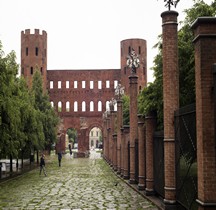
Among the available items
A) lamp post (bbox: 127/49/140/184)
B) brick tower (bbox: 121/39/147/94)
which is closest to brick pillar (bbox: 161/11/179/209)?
lamp post (bbox: 127/49/140/184)

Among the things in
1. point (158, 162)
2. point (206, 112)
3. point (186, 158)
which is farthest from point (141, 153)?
point (206, 112)

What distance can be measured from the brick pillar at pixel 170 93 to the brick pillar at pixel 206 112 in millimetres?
3422

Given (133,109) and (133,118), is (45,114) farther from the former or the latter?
(133,118)

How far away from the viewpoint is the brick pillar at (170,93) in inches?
424

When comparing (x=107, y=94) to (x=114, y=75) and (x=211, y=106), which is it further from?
(x=211, y=106)

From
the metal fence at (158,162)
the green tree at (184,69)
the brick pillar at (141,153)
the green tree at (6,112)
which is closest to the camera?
the metal fence at (158,162)

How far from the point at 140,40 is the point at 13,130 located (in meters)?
45.5

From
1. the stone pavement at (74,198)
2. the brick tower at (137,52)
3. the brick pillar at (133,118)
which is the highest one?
the brick tower at (137,52)

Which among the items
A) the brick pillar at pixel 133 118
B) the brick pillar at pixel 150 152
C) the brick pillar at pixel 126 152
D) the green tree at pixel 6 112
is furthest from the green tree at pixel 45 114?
the brick pillar at pixel 150 152

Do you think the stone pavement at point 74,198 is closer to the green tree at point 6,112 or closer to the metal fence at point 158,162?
the metal fence at point 158,162

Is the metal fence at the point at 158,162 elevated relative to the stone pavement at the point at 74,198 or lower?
elevated

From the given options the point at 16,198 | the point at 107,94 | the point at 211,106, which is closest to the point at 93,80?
the point at 107,94

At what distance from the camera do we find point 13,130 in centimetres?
1902

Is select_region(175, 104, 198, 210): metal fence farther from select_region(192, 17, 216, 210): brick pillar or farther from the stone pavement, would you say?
the stone pavement
